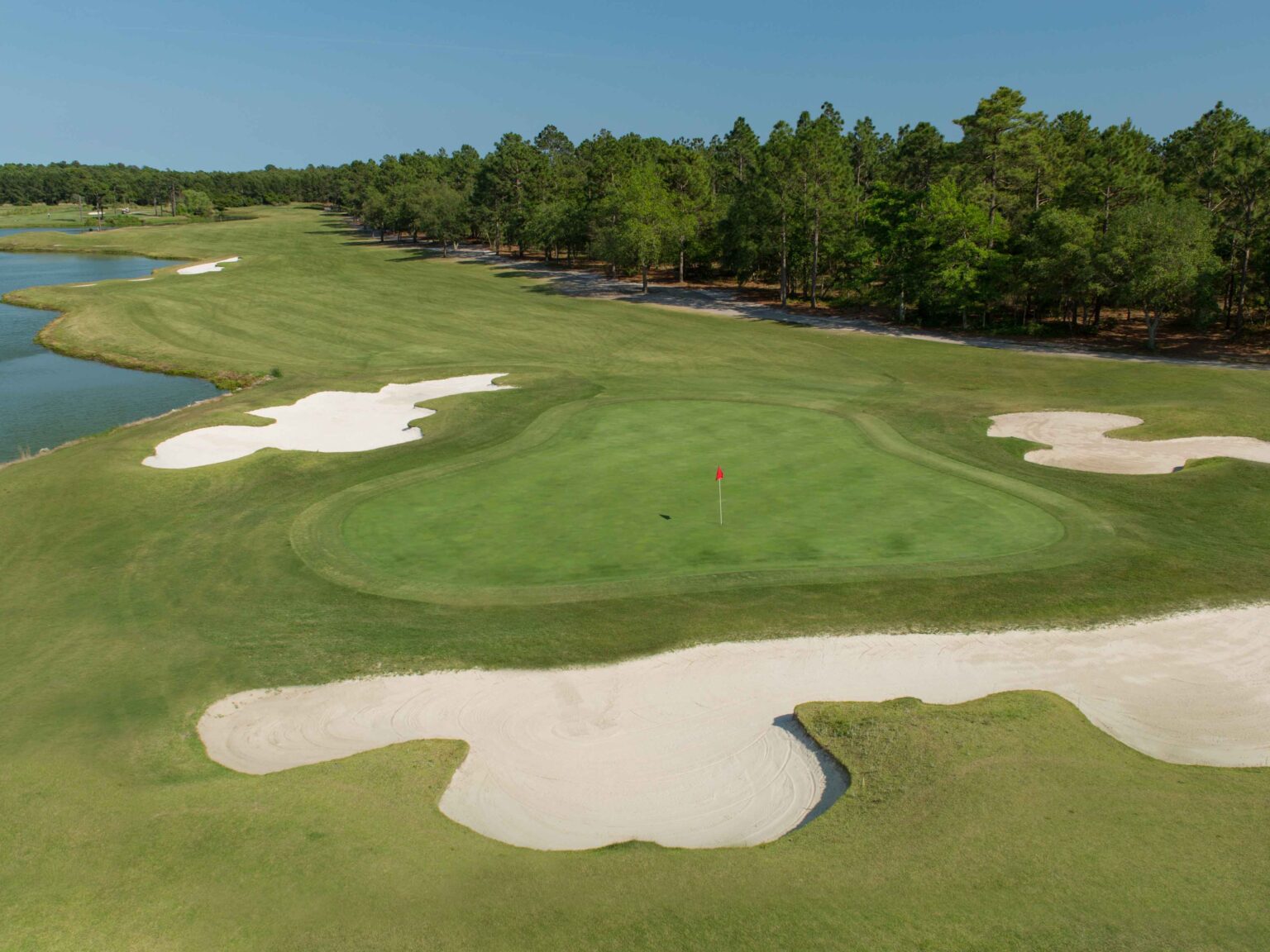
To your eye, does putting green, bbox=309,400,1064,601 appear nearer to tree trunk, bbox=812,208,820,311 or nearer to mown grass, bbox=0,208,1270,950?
mown grass, bbox=0,208,1270,950

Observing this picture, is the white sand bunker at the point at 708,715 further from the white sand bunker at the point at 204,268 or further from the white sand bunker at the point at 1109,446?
the white sand bunker at the point at 204,268

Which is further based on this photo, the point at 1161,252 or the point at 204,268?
the point at 204,268

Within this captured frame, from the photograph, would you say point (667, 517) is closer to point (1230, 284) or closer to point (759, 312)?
point (759, 312)

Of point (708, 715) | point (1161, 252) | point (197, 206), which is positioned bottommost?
point (708, 715)

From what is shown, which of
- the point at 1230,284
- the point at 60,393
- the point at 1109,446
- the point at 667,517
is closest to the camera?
the point at 667,517

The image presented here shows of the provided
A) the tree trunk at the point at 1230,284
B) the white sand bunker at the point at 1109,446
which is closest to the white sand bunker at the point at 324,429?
the white sand bunker at the point at 1109,446

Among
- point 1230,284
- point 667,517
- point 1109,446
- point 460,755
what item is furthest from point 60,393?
point 1230,284

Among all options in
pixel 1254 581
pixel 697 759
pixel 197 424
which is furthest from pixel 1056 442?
pixel 197 424
